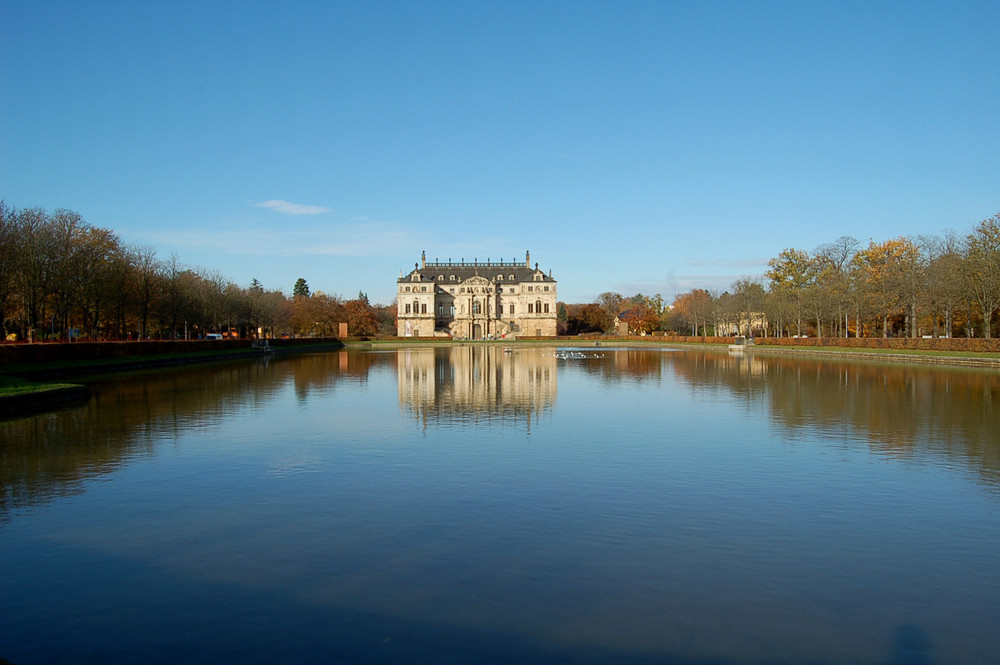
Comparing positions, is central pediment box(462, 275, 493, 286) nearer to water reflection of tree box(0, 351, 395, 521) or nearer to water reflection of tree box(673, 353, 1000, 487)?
water reflection of tree box(673, 353, 1000, 487)

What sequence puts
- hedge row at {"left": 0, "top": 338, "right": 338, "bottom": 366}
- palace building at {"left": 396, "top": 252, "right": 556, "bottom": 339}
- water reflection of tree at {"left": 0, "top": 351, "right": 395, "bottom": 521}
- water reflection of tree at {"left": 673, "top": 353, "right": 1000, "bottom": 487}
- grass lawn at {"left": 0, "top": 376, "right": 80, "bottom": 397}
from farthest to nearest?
palace building at {"left": 396, "top": 252, "right": 556, "bottom": 339} → hedge row at {"left": 0, "top": 338, "right": 338, "bottom": 366} → grass lawn at {"left": 0, "top": 376, "right": 80, "bottom": 397} → water reflection of tree at {"left": 673, "top": 353, "right": 1000, "bottom": 487} → water reflection of tree at {"left": 0, "top": 351, "right": 395, "bottom": 521}

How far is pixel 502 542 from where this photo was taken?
8.21 m

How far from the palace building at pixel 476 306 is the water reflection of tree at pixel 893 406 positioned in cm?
8566

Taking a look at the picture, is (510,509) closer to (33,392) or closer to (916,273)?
(33,392)

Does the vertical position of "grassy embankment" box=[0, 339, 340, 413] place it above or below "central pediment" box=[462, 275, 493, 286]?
below

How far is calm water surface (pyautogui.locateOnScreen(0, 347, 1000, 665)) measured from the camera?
19.4 feet

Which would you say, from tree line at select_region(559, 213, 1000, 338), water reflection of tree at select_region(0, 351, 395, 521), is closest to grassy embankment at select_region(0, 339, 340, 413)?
water reflection of tree at select_region(0, 351, 395, 521)

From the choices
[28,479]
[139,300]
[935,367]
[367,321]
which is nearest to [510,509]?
[28,479]

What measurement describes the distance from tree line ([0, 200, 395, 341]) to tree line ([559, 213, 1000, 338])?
5810 cm

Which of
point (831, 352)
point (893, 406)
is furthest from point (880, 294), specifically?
point (893, 406)

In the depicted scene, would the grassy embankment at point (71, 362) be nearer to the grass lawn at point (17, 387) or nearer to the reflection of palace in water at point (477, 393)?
the grass lawn at point (17, 387)

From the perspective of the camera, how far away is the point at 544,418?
60.7 ft

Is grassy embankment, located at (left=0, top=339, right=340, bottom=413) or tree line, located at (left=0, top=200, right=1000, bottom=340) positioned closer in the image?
grassy embankment, located at (left=0, top=339, right=340, bottom=413)

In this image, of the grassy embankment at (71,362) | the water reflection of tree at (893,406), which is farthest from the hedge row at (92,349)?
the water reflection of tree at (893,406)
